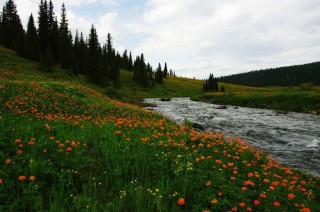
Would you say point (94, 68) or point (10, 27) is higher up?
point (10, 27)

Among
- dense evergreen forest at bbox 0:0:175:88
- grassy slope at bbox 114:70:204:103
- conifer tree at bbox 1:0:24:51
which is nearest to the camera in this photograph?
dense evergreen forest at bbox 0:0:175:88

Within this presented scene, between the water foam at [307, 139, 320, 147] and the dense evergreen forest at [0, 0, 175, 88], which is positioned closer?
the water foam at [307, 139, 320, 147]

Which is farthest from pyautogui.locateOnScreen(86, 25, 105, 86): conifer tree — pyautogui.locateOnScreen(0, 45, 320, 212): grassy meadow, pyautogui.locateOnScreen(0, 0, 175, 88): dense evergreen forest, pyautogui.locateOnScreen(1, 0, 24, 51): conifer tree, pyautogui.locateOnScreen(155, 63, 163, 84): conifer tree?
pyautogui.locateOnScreen(155, 63, 163, 84): conifer tree

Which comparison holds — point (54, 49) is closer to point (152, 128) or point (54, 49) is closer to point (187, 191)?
point (152, 128)

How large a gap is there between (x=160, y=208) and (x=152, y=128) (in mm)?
4722

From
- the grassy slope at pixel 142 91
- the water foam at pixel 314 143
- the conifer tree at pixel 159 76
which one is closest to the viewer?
the water foam at pixel 314 143

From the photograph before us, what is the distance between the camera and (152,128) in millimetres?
8375

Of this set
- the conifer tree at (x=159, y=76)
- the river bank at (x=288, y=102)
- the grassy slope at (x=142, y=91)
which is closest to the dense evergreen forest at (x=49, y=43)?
the grassy slope at (x=142, y=91)

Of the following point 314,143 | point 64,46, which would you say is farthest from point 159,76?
point 314,143

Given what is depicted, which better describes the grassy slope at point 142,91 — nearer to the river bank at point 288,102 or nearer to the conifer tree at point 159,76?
the conifer tree at point 159,76

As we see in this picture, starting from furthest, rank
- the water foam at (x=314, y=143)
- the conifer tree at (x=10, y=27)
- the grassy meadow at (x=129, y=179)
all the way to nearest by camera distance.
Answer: the conifer tree at (x=10, y=27)
the water foam at (x=314, y=143)
the grassy meadow at (x=129, y=179)

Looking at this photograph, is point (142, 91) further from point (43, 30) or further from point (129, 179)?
point (129, 179)

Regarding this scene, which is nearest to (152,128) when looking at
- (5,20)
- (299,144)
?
(299,144)

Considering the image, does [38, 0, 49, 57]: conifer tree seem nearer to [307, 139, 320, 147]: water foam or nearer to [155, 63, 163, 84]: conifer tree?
[307, 139, 320, 147]: water foam
